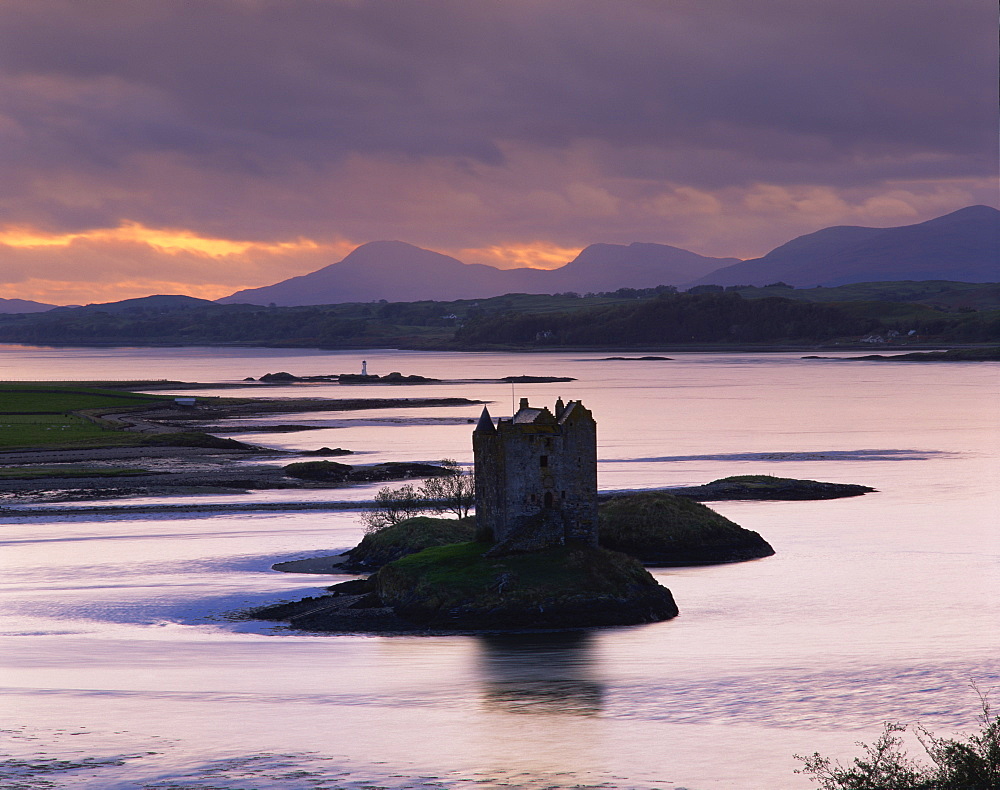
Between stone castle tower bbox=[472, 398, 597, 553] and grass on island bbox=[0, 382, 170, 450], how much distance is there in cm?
7874

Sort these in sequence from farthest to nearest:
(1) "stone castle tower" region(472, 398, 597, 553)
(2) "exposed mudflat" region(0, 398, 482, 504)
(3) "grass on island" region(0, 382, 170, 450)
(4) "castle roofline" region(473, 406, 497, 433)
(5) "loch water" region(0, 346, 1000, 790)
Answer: (3) "grass on island" region(0, 382, 170, 450), (2) "exposed mudflat" region(0, 398, 482, 504), (4) "castle roofline" region(473, 406, 497, 433), (1) "stone castle tower" region(472, 398, 597, 553), (5) "loch water" region(0, 346, 1000, 790)

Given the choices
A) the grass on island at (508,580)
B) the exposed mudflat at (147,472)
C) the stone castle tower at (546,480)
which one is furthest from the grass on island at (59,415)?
the stone castle tower at (546,480)

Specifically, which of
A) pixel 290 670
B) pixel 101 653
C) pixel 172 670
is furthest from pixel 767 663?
pixel 101 653

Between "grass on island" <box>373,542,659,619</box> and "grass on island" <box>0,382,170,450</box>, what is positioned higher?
"grass on island" <box>0,382,170,450</box>

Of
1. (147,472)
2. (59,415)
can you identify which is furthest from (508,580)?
(59,415)

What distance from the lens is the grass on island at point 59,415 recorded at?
123 meters

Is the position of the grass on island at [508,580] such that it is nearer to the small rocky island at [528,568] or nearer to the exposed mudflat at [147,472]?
the small rocky island at [528,568]

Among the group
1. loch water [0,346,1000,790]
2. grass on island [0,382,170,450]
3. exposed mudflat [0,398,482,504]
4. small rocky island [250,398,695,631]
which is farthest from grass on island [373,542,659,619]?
grass on island [0,382,170,450]

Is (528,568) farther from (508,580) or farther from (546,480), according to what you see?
(546,480)

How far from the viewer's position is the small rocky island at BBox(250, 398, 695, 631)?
163 ft

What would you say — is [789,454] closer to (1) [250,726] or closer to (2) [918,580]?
(2) [918,580]

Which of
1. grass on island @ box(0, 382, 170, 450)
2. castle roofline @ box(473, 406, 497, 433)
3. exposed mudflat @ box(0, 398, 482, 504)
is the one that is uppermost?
castle roofline @ box(473, 406, 497, 433)

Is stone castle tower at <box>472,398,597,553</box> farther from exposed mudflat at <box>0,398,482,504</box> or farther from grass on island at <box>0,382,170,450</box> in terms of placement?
grass on island at <box>0,382,170,450</box>

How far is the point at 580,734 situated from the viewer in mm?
39500
